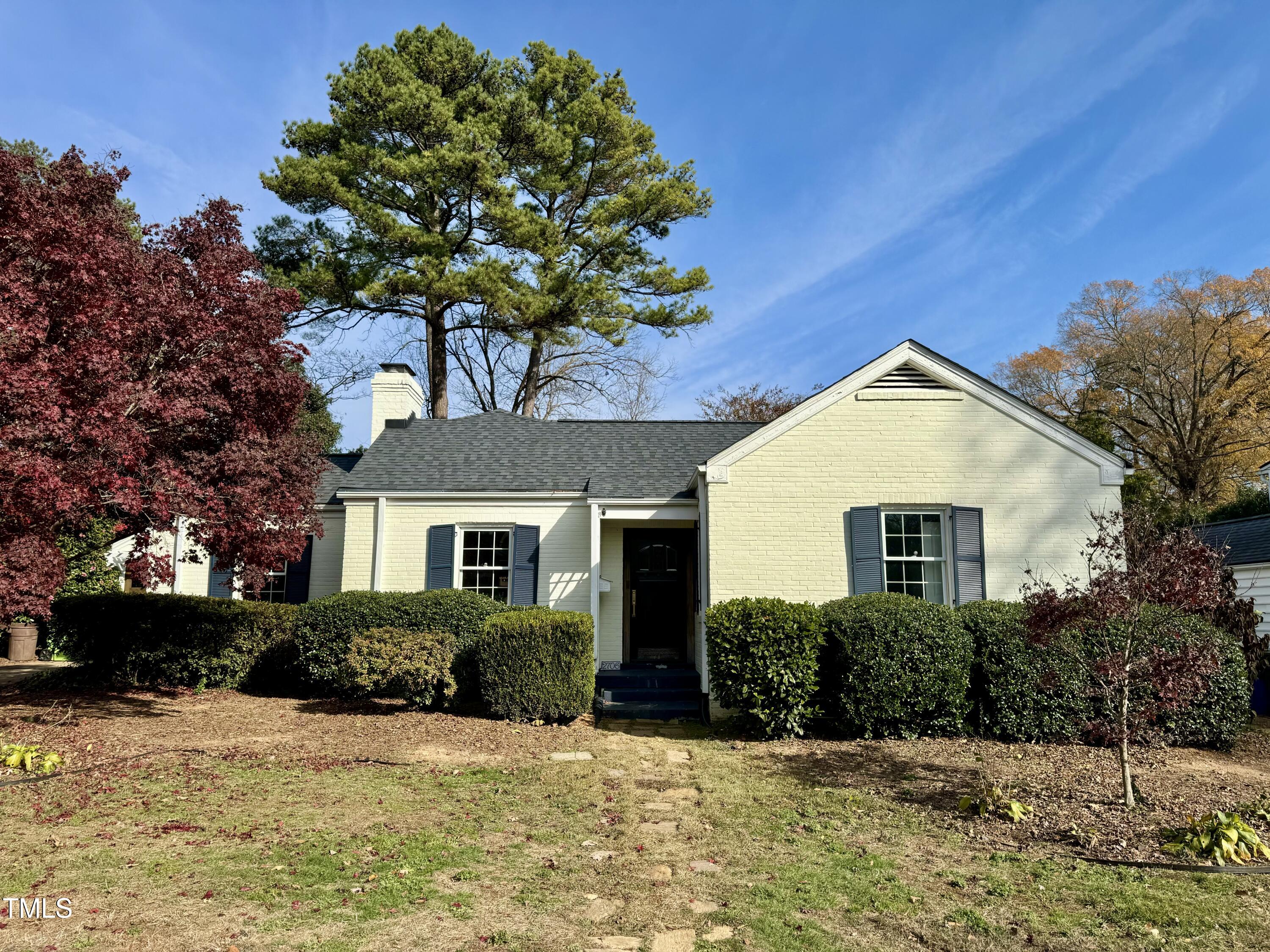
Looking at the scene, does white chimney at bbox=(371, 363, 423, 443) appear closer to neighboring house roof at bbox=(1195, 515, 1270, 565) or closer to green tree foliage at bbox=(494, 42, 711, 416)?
green tree foliage at bbox=(494, 42, 711, 416)

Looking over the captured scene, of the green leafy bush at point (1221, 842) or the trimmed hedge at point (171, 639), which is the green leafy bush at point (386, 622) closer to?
the trimmed hedge at point (171, 639)

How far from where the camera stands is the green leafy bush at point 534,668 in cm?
Answer: 962

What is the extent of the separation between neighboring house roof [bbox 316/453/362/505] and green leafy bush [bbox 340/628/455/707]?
4072 millimetres

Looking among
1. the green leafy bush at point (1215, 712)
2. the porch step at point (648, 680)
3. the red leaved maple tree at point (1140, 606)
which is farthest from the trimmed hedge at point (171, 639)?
the green leafy bush at point (1215, 712)

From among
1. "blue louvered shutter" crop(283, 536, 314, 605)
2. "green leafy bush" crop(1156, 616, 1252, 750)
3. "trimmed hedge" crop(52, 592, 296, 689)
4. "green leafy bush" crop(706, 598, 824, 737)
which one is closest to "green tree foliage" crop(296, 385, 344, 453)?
"blue louvered shutter" crop(283, 536, 314, 605)

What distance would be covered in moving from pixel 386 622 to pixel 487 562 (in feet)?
8.22

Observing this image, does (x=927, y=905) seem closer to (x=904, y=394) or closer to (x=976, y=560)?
(x=976, y=560)

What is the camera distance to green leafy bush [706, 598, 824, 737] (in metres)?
9.02

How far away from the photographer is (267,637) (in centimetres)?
1153

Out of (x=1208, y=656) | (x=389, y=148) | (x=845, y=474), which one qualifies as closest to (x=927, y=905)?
(x=1208, y=656)

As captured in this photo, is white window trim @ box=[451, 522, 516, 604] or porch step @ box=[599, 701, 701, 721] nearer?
porch step @ box=[599, 701, 701, 721]

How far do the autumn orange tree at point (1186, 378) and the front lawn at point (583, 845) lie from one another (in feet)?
71.9

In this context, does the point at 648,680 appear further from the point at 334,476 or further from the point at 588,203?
the point at 588,203

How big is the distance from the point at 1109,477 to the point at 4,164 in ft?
44.5
